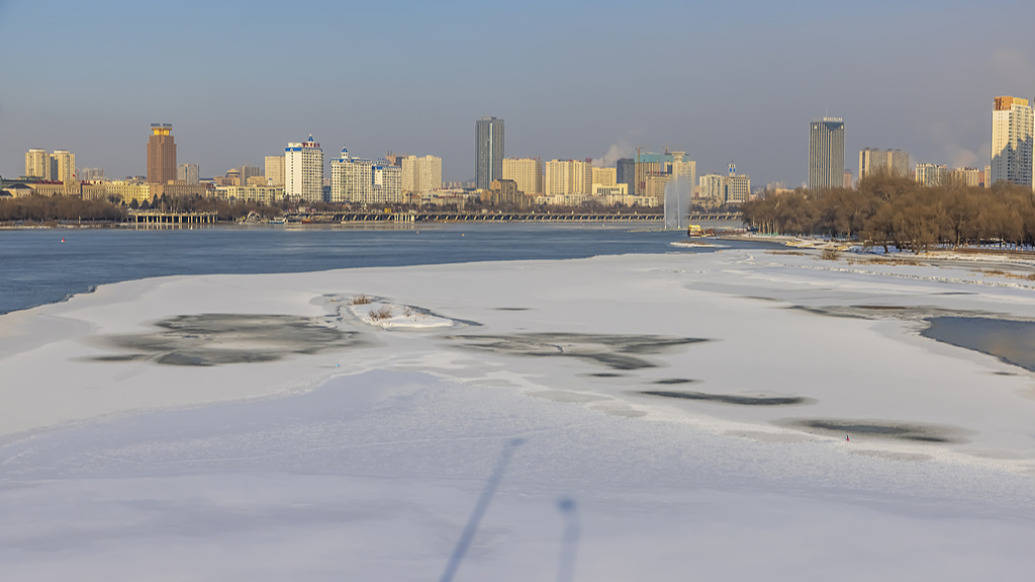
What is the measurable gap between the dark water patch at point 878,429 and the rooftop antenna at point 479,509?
175 inches

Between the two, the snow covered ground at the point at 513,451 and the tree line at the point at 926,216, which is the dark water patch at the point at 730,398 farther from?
the tree line at the point at 926,216

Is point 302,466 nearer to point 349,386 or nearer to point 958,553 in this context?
point 349,386

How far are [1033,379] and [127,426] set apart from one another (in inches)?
643

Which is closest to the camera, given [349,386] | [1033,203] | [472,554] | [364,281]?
[472,554]

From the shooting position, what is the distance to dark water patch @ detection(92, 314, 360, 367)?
22672 millimetres

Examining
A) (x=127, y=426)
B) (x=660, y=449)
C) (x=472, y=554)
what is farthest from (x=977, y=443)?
(x=127, y=426)

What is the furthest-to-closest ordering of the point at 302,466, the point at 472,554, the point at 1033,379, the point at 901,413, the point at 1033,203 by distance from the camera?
the point at 1033,203, the point at 1033,379, the point at 901,413, the point at 302,466, the point at 472,554

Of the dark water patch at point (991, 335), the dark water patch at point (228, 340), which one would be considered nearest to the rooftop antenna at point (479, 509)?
the dark water patch at point (228, 340)

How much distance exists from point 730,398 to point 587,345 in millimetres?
7482

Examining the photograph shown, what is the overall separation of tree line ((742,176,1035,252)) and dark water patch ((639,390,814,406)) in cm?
7598

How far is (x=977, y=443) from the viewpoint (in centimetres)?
1407

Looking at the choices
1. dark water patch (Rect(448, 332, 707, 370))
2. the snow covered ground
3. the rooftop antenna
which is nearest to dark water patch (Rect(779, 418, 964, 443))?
the snow covered ground

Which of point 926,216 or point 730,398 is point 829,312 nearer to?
point 730,398

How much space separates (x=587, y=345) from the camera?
977 inches
